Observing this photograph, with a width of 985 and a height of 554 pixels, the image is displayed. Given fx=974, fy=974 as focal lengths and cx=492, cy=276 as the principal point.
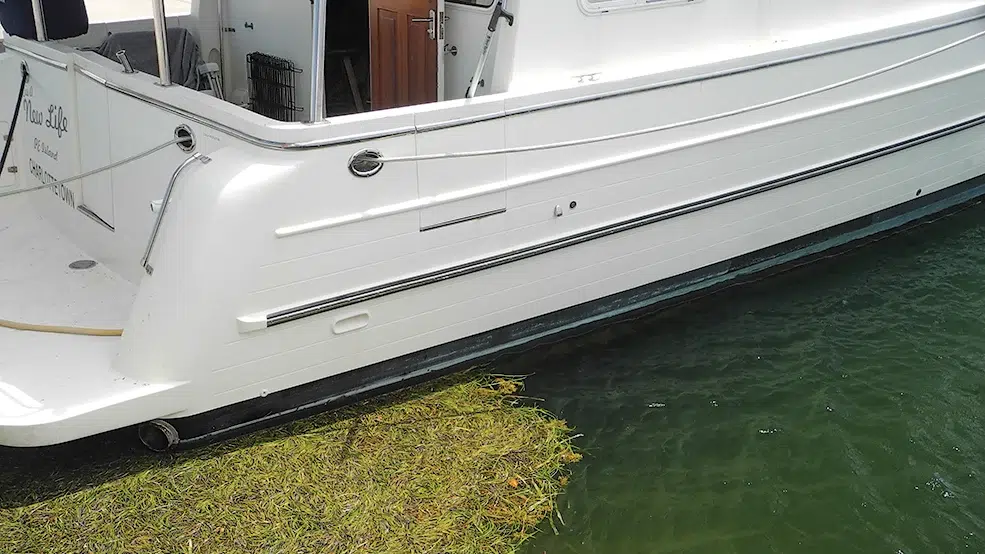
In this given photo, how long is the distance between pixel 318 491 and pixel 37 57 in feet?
10.2

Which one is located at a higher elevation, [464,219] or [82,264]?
[464,219]

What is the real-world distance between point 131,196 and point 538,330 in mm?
2332

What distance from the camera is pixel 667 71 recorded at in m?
5.35

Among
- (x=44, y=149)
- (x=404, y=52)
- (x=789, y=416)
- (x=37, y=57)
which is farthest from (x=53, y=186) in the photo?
(x=789, y=416)

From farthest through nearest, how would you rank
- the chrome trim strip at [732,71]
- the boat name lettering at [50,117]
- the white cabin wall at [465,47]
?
the boat name lettering at [50,117] → the white cabin wall at [465,47] → the chrome trim strip at [732,71]

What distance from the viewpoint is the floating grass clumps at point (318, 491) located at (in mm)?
4152

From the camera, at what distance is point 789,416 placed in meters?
5.30

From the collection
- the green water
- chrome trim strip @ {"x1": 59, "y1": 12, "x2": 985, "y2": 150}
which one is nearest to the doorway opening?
chrome trim strip @ {"x1": 59, "y1": 12, "x2": 985, "y2": 150}

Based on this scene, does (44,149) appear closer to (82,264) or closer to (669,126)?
(82,264)

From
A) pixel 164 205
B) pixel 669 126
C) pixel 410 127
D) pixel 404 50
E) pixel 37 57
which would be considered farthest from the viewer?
pixel 37 57

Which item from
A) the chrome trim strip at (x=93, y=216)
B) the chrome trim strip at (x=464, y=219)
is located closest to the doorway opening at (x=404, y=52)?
the chrome trim strip at (x=464, y=219)

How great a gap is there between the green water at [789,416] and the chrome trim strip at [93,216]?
2.43 m

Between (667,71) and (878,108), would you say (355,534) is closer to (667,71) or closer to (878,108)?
(667,71)

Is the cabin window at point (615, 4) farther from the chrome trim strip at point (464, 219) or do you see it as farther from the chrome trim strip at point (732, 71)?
the chrome trim strip at point (464, 219)
